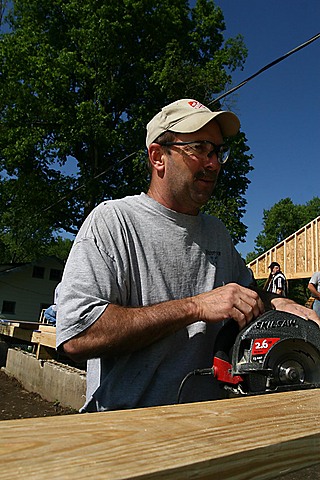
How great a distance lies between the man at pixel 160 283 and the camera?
5.05 feet

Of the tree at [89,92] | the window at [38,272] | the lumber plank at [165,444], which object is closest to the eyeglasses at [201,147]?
the lumber plank at [165,444]

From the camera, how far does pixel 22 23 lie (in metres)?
20.9

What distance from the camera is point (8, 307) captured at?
28.3 metres

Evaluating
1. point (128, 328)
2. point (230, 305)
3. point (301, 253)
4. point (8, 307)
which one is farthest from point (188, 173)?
point (8, 307)

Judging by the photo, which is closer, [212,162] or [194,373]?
[194,373]

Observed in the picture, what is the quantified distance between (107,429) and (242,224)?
1825 centimetres

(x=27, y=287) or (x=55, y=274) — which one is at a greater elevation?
(x=55, y=274)

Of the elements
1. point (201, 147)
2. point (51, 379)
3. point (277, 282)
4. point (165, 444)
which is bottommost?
point (51, 379)

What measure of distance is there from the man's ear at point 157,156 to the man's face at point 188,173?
0.04m

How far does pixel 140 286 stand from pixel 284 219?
48423mm

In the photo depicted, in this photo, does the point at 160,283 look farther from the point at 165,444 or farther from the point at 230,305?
the point at 165,444

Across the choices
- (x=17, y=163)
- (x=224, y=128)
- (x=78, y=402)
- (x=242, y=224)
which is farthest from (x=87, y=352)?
(x=17, y=163)

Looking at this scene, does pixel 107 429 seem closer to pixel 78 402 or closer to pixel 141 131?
pixel 78 402

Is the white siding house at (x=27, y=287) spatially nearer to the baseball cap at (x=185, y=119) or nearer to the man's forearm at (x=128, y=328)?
the baseball cap at (x=185, y=119)
